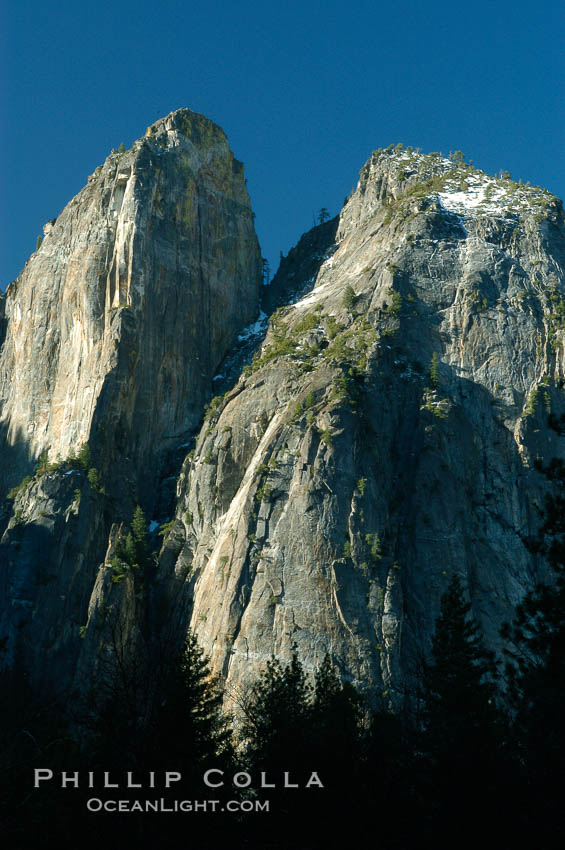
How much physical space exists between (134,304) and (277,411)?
18398 millimetres

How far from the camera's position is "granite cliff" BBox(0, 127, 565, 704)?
49156 mm

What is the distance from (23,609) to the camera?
5450 cm

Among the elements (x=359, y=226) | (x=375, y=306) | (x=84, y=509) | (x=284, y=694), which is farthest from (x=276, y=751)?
(x=359, y=226)

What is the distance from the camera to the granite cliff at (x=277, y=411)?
4916 centimetres

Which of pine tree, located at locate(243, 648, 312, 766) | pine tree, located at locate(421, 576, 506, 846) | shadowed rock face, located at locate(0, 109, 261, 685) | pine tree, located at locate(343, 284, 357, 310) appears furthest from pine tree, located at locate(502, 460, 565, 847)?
pine tree, located at locate(343, 284, 357, 310)

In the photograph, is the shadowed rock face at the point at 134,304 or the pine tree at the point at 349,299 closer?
the pine tree at the point at 349,299

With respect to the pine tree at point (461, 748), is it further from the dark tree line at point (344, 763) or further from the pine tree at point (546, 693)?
the pine tree at point (546, 693)

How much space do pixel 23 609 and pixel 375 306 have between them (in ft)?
105

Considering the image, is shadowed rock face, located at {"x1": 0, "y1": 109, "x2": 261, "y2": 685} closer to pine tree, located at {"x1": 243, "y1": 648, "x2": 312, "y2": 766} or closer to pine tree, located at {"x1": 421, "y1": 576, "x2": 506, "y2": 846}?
pine tree, located at {"x1": 243, "y1": 648, "x2": 312, "y2": 766}

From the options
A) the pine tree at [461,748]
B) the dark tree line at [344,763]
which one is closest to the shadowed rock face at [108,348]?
the dark tree line at [344,763]

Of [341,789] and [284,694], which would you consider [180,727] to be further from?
[284,694]

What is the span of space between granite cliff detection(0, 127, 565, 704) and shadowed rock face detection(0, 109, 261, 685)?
0.20 m

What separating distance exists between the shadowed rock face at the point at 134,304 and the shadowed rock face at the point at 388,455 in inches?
283

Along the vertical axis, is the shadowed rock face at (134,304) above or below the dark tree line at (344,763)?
above
